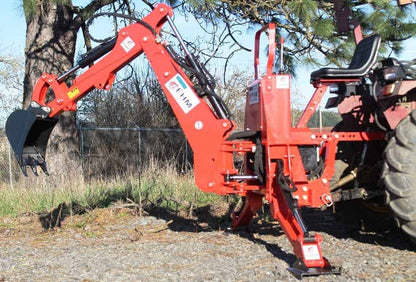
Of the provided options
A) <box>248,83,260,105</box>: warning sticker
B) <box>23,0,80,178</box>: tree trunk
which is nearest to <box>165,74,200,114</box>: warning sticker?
<box>248,83,260,105</box>: warning sticker

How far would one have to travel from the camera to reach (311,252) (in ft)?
15.5

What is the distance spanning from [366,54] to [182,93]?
199cm

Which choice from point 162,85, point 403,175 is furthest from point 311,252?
point 162,85

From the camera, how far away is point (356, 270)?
468 centimetres

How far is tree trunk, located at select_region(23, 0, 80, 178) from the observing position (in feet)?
33.3

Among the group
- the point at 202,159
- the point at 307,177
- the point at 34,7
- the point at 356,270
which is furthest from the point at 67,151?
the point at 356,270

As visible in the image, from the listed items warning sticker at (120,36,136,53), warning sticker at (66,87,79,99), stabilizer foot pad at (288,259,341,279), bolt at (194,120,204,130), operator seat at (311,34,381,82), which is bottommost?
stabilizer foot pad at (288,259,341,279)

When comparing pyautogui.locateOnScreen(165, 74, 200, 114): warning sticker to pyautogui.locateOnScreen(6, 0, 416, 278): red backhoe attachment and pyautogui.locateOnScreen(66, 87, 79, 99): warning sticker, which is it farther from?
pyautogui.locateOnScreen(66, 87, 79, 99): warning sticker

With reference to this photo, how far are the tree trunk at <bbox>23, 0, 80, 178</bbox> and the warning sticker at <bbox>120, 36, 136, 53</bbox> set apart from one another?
178 inches

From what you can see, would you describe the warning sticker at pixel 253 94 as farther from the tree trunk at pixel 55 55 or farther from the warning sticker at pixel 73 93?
the tree trunk at pixel 55 55

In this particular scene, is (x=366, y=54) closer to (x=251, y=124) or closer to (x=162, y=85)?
(x=251, y=124)

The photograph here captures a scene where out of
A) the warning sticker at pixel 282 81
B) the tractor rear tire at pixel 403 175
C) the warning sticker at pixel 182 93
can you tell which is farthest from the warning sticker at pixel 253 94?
the tractor rear tire at pixel 403 175

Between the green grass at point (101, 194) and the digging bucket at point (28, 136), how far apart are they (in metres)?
1.75

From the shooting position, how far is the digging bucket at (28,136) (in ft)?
19.5
